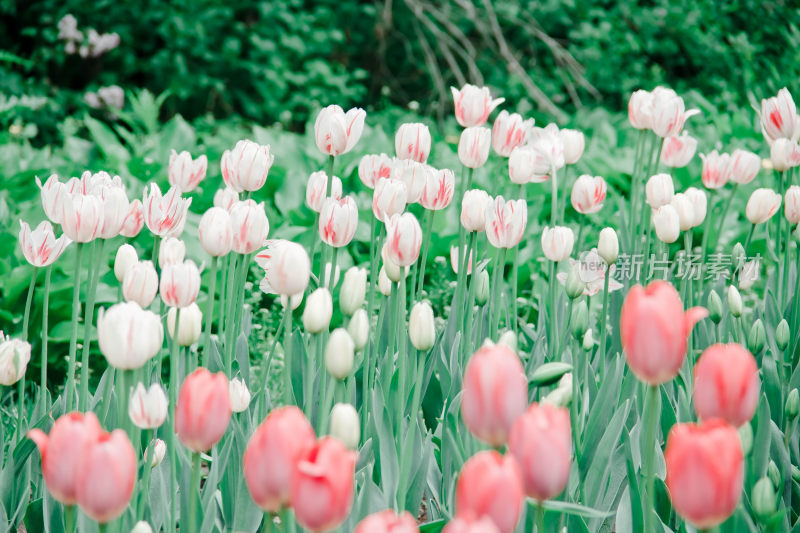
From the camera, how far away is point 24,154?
12.1ft

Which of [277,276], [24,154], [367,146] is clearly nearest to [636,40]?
[367,146]

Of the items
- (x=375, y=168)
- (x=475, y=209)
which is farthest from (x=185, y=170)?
(x=475, y=209)

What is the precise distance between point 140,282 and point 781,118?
1453 millimetres

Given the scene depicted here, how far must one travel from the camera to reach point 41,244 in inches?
49.7

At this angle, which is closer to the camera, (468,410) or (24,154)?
(468,410)

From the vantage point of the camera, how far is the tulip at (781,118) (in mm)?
1808

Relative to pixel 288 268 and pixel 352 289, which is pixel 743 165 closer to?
pixel 352 289

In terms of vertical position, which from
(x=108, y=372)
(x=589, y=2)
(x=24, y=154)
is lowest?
(x=108, y=372)

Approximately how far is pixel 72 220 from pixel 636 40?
5.91 meters

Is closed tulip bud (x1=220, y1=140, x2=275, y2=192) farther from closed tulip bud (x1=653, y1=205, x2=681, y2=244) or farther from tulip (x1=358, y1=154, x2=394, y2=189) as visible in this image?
closed tulip bud (x1=653, y1=205, x2=681, y2=244)

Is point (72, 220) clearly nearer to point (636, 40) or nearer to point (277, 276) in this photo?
point (277, 276)

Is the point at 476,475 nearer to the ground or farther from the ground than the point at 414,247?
nearer to the ground

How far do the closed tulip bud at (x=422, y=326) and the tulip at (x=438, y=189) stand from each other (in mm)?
358

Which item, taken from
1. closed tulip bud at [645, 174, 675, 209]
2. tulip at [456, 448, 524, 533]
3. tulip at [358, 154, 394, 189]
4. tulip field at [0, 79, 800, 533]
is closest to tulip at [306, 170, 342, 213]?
tulip field at [0, 79, 800, 533]
